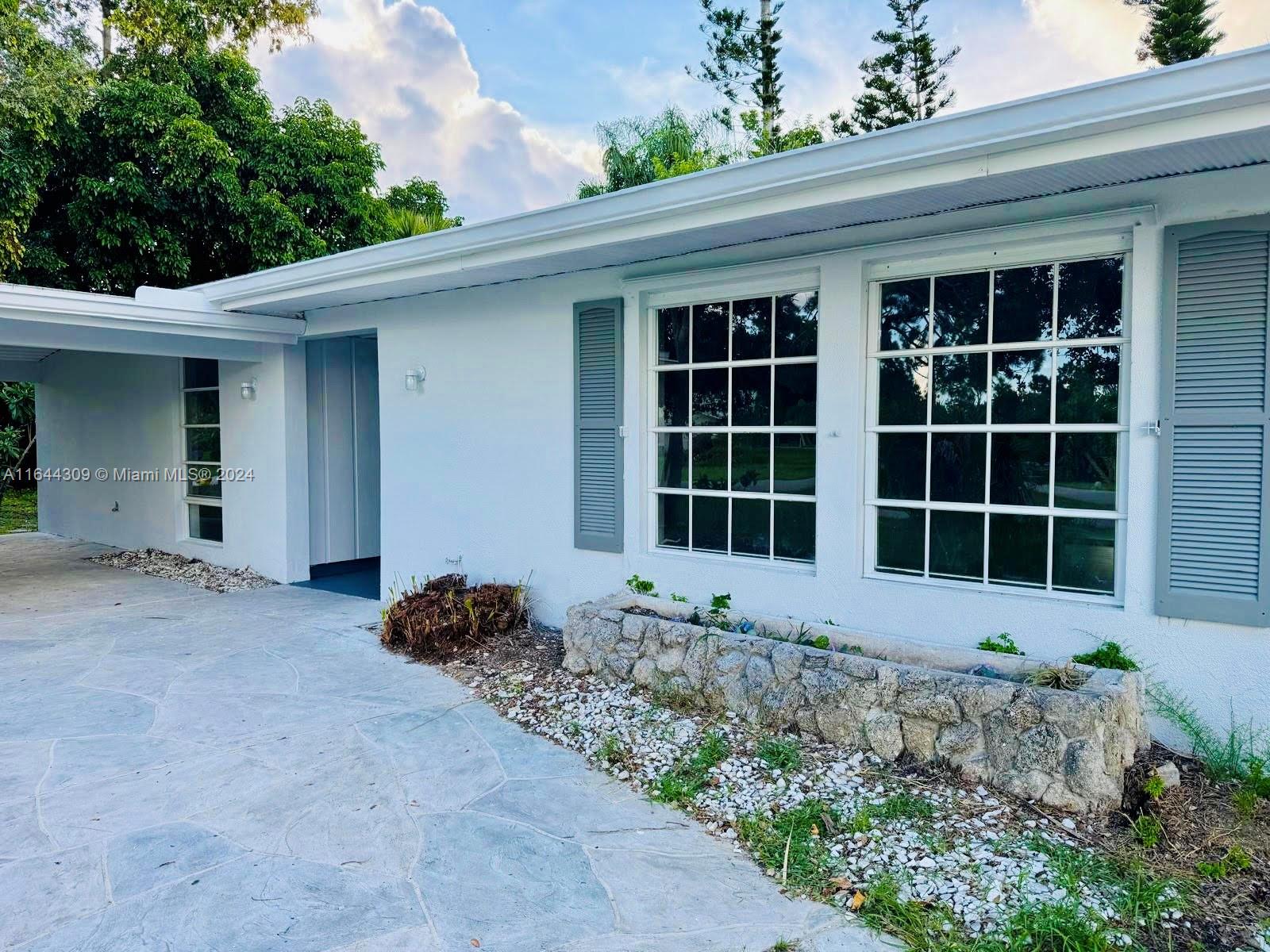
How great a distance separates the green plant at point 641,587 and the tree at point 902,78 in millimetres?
15600

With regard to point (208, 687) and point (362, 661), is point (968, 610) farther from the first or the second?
point (208, 687)

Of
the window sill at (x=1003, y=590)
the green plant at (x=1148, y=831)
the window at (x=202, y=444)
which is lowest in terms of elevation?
the green plant at (x=1148, y=831)

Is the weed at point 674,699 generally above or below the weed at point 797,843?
above

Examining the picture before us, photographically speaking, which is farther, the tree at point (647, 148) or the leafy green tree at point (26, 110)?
the tree at point (647, 148)

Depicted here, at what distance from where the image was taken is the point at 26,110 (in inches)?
437

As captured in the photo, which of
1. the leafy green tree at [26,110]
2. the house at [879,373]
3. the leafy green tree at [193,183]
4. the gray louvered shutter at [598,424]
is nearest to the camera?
the house at [879,373]

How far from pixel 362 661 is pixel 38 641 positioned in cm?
282

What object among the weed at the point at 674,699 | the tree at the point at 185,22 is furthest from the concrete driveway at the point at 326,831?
the tree at the point at 185,22

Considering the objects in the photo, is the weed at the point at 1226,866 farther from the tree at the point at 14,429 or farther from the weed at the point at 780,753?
the tree at the point at 14,429

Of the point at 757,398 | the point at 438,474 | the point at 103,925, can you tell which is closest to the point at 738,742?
the point at 757,398

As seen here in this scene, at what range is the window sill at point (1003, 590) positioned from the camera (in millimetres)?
3996

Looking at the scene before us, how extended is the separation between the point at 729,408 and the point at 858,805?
8.81 feet

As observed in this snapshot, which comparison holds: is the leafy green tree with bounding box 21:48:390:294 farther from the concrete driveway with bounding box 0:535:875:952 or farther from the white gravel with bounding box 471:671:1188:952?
the white gravel with bounding box 471:671:1188:952

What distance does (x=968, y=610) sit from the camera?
434 centimetres
